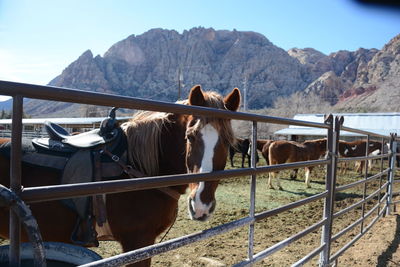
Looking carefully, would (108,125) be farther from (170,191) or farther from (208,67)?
(208,67)

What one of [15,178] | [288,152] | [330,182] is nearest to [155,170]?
[15,178]

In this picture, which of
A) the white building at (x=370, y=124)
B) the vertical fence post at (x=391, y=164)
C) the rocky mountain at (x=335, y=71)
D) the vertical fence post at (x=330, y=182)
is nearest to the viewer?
the vertical fence post at (x=330, y=182)

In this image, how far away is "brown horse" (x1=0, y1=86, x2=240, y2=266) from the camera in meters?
1.73

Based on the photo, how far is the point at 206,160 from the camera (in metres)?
1.68

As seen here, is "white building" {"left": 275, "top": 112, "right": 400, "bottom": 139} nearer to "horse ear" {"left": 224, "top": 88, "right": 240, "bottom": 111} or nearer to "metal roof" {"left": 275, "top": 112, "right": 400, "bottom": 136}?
"metal roof" {"left": 275, "top": 112, "right": 400, "bottom": 136}

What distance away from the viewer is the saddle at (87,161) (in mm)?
1888

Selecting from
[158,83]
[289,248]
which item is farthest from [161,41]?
[289,248]

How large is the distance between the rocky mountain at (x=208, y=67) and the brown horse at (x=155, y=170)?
338 ft

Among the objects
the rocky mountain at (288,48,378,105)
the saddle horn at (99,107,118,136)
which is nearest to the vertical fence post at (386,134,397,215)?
the saddle horn at (99,107,118,136)

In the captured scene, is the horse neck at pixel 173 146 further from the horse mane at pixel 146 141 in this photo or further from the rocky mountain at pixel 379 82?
the rocky mountain at pixel 379 82

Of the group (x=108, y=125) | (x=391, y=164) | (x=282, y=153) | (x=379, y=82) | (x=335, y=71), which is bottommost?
(x=282, y=153)

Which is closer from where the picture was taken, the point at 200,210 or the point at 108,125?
the point at 200,210

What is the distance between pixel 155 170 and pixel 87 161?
0.48 m

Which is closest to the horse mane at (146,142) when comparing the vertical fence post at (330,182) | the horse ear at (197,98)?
the horse ear at (197,98)
